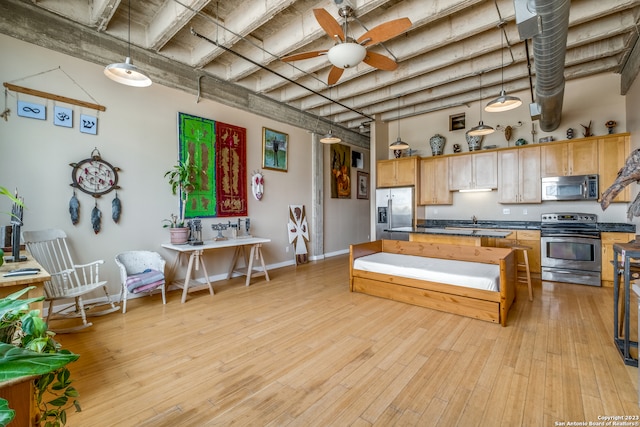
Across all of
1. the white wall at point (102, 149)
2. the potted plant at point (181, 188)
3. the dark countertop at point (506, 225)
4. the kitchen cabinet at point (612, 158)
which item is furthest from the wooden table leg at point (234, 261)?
the kitchen cabinet at point (612, 158)

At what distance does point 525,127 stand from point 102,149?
7234 mm

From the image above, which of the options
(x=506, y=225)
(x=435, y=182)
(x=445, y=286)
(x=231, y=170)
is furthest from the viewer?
(x=435, y=182)

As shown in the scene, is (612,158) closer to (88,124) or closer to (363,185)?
(363,185)

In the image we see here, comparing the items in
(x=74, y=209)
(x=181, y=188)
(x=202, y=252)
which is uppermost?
(x=181, y=188)

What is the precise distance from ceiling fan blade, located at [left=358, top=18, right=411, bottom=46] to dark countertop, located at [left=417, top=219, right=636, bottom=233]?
4.26 meters

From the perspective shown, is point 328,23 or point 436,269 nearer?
point 328,23

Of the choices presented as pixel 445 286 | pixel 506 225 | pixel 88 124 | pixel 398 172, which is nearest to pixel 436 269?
pixel 445 286

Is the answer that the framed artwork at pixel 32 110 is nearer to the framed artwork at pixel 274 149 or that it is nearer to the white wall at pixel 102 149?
the white wall at pixel 102 149

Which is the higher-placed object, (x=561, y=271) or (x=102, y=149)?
(x=102, y=149)

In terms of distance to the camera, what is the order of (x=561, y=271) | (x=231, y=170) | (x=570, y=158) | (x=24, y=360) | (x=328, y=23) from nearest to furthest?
(x=24, y=360) < (x=328, y=23) < (x=561, y=271) < (x=570, y=158) < (x=231, y=170)

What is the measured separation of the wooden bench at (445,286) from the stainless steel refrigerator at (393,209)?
1.88 metres

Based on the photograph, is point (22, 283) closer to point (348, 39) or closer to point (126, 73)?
point (126, 73)

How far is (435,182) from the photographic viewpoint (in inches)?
253

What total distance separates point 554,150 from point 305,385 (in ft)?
19.1
